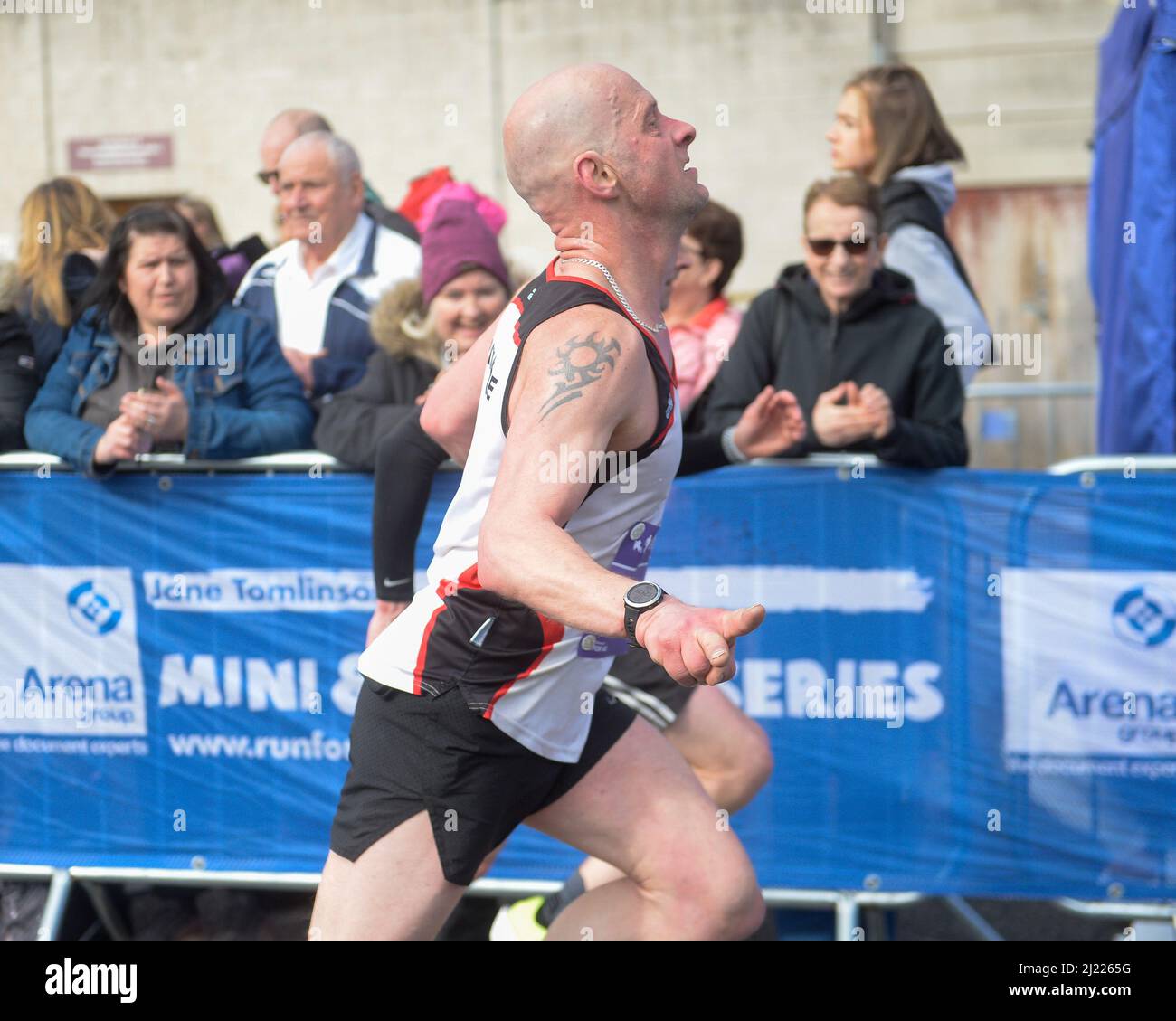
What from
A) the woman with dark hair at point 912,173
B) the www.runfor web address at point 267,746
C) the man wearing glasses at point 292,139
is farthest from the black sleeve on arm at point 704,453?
the man wearing glasses at point 292,139

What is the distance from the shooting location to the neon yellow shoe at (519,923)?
425 centimetres

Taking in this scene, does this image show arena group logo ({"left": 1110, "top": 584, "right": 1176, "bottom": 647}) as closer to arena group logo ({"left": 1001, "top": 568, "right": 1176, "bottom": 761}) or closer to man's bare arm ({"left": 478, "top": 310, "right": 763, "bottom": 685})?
arena group logo ({"left": 1001, "top": 568, "right": 1176, "bottom": 761})

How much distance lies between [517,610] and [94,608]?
7.78 feet

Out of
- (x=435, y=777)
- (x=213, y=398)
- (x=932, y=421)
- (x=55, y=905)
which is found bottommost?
(x=55, y=905)

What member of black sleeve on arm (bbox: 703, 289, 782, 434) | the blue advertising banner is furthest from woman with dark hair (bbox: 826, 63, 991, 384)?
the blue advertising banner

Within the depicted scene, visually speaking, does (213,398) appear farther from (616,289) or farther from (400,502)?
(616,289)

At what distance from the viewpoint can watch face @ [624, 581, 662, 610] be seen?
212 centimetres

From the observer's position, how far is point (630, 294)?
8.66 ft

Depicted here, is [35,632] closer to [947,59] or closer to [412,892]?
[412,892]

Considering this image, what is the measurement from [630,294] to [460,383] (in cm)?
57

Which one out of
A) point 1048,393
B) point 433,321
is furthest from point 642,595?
point 1048,393

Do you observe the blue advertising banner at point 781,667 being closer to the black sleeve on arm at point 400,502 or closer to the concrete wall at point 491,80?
the black sleeve on arm at point 400,502

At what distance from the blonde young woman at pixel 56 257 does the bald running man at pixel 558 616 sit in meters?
2.65

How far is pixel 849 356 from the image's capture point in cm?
473
